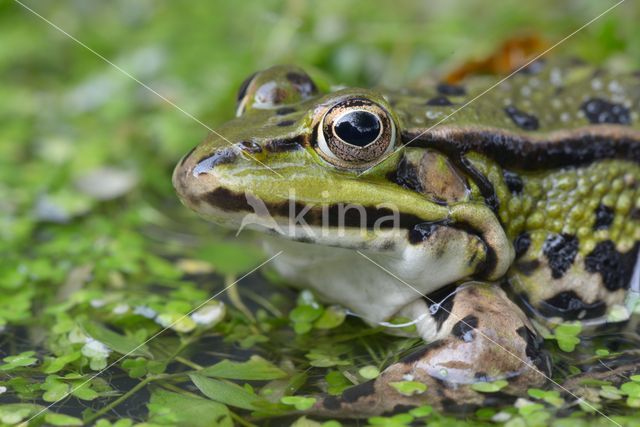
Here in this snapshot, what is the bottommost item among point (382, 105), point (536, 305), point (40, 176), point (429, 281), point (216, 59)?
point (536, 305)

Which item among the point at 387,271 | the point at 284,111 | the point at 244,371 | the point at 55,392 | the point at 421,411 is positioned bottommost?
the point at 421,411

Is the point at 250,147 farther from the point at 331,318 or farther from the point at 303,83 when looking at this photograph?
the point at 331,318

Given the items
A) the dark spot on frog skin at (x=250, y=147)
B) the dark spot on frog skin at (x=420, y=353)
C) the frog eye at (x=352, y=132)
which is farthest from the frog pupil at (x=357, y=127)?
the dark spot on frog skin at (x=420, y=353)

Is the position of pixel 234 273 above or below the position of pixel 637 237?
above

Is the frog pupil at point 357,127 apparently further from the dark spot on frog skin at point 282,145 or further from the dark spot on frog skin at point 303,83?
the dark spot on frog skin at point 303,83

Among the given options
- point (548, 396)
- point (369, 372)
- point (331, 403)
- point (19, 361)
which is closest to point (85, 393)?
point (19, 361)

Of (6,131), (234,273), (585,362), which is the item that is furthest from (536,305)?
(6,131)

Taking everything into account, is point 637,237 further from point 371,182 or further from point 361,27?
point 361,27

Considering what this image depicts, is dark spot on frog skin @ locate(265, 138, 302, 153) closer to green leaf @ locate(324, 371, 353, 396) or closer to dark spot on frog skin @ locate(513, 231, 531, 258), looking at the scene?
green leaf @ locate(324, 371, 353, 396)
